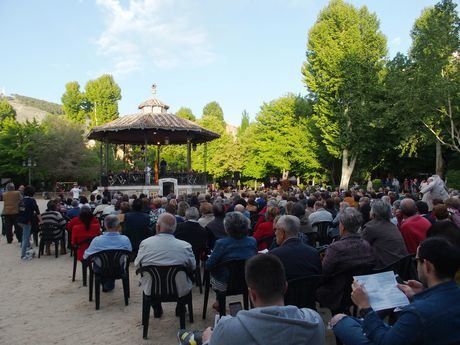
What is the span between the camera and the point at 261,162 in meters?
44.3

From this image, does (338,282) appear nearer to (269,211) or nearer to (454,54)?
(269,211)

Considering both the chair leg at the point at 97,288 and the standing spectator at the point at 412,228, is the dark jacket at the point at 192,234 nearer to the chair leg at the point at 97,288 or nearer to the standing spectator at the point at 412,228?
the chair leg at the point at 97,288

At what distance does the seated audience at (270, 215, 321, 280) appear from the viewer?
4055 millimetres

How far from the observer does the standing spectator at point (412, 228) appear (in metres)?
5.42

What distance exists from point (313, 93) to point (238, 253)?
3230 cm

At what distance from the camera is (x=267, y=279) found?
6.95ft

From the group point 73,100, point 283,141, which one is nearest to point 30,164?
point 283,141

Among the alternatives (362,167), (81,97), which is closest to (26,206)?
(362,167)

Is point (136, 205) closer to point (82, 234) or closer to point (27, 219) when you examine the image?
point (82, 234)

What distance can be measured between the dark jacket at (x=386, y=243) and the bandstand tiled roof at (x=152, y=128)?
19.2m

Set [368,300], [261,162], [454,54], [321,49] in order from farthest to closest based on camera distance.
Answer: [261,162]
[321,49]
[454,54]
[368,300]

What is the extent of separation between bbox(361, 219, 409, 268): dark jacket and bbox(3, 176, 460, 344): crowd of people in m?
0.01

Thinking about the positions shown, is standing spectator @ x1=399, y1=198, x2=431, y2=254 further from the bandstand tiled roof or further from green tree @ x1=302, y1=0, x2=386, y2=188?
green tree @ x1=302, y1=0, x2=386, y2=188

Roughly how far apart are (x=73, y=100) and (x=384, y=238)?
67.8m
